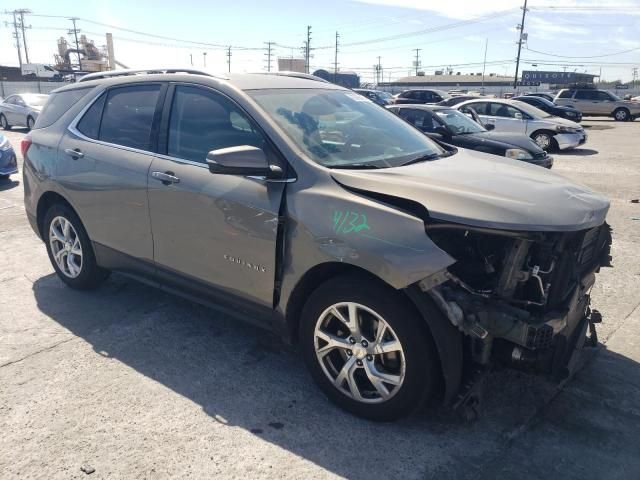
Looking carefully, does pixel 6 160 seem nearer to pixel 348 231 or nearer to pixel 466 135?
pixel 466 135

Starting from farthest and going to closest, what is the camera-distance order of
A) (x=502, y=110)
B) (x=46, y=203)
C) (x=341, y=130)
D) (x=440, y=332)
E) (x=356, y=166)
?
(x=502, y=110), (x=46, y=203), (x=341, y=130), (x=356, y=166), (x=440, y=332)

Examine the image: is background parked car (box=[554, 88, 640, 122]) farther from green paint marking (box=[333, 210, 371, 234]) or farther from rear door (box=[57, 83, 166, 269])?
green paint marking (box=[333, 210, 371, 234])

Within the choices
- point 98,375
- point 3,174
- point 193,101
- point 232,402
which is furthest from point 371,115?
point 3,174

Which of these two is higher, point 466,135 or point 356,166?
point 356,166

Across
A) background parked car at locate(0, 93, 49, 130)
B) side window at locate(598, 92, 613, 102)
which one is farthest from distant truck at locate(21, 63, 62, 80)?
side window at locate(598, 92, 613, 102)

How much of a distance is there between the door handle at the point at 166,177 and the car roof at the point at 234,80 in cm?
66

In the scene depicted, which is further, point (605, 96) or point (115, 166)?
point (605, 96)

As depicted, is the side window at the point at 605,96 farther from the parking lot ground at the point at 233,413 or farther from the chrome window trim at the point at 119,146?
the chrome window trim at the point at 119,146

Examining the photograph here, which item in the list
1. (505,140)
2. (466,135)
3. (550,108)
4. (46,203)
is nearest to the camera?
(46,203)

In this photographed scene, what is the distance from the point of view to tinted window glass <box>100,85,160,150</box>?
3975mm

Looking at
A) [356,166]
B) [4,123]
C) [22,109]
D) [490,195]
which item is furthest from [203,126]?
[4,123]

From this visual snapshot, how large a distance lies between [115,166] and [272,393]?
2102 mm

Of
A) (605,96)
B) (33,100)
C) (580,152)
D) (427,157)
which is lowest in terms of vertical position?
(580,152)

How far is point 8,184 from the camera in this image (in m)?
10.0
